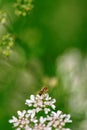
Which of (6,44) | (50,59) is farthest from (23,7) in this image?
(50,59)

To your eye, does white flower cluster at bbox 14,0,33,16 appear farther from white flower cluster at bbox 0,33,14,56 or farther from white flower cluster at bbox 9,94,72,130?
white flower cluster at bbox 9,94,72,130

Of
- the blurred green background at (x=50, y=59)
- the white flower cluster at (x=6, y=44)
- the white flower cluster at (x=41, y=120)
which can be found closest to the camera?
the white flower cluster at (x=41, y=120)

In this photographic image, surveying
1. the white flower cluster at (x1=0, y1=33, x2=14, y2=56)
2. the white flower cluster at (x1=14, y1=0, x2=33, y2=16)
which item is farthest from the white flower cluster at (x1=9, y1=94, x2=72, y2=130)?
the white flower cluster at (x1=14, y1=0, x2=33, y2=16)

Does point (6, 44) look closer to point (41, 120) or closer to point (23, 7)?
point (23, 7)

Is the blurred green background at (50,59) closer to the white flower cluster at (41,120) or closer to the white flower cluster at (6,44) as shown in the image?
the white flower cluster at (6,44)

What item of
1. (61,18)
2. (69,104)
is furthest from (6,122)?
(61,18)

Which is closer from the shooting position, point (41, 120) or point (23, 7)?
point (41, 120)

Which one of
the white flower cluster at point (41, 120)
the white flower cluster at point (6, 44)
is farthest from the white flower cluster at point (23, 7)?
the white flower cluster at point (41, 120)

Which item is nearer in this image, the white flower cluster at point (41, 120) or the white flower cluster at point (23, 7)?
the white flower cluster at point (41, 120)
